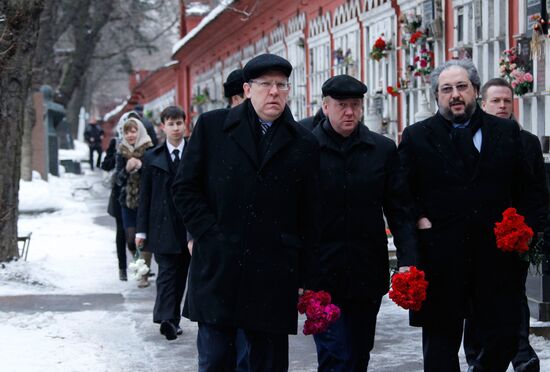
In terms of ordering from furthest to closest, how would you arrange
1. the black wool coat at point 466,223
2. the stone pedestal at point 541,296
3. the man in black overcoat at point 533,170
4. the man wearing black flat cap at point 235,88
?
the stone pedestal at point 541,296 < the man wearing black flat cap at point 235,88 < the man in black overcoat at point 533,170 < the black wool coat at point 466,223

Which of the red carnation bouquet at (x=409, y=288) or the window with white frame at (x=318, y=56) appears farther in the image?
the window with white frame at (x=318, y=56)

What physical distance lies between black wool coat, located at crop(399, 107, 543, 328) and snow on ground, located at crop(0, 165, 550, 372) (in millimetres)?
1824

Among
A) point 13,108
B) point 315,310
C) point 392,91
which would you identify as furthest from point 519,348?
point 392,91

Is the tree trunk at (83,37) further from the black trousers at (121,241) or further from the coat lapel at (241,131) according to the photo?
the coat lapel at (241,131)

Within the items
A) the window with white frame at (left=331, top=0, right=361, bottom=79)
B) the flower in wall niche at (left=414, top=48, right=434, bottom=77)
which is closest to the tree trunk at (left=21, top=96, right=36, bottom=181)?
the window with white frame at (left=331, top=0, right=361, bottom=79)

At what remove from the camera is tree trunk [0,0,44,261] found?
473 inches

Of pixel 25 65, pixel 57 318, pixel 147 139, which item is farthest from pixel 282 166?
pixel 25 65

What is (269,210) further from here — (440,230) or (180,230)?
(180,230)

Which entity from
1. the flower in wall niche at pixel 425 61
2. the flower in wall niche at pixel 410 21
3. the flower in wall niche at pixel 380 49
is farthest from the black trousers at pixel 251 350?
the flower in wall niche at pixel 380 49

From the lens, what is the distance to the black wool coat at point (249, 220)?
5.56m

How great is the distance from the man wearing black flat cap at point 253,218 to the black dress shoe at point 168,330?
11.4 ft

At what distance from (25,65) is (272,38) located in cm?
1187

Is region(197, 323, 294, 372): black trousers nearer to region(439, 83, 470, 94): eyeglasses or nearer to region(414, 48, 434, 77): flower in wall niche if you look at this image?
region(439, 83, 470, 94): eyeglasses

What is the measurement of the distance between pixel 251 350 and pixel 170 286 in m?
3.71
